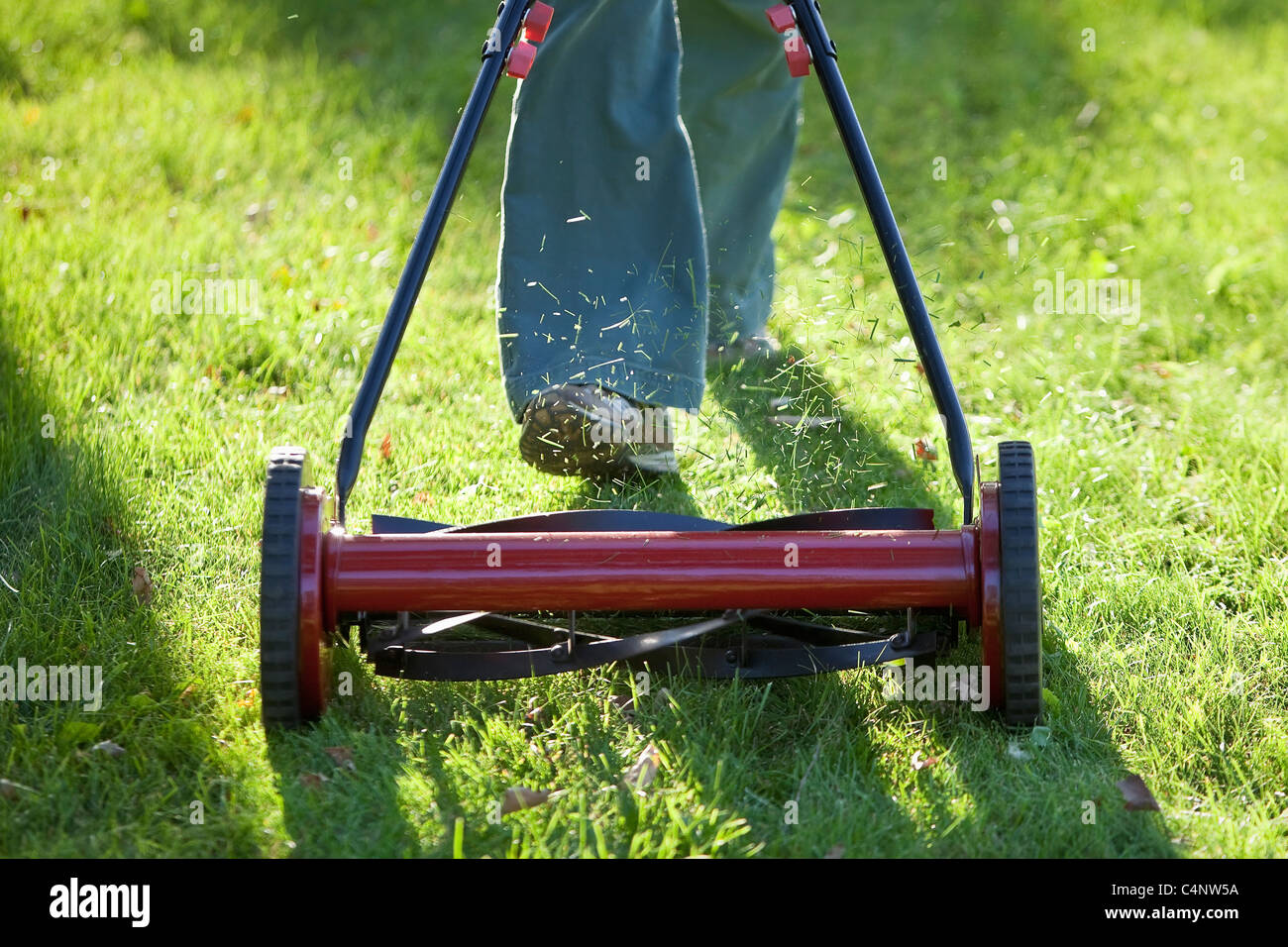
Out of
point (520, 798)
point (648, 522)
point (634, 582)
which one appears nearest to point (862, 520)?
point (648, 522)

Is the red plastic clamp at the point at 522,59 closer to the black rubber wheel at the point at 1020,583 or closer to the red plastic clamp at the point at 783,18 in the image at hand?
the red plastic clamp at the point at 783,18

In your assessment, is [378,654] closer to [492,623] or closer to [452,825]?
[492,623]

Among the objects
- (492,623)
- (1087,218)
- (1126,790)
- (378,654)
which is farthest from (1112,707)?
(1087,218)

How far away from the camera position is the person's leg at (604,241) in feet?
9.23

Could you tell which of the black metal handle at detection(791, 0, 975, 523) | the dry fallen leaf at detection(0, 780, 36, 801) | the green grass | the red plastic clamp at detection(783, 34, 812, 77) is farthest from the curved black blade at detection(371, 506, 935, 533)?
the red plastic clamp at detection(783, 34, 812, 77)

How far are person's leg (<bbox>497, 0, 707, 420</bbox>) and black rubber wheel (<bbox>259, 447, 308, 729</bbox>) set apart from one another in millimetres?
805

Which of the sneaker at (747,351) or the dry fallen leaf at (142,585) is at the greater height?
the sneaker at (747,351)

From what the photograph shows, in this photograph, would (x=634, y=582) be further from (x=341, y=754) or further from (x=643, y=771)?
(x=341, y=754)

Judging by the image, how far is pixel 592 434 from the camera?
9.21ft

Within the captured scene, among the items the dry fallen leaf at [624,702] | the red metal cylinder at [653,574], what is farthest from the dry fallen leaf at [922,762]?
the dry fallen leaf at [624,702]

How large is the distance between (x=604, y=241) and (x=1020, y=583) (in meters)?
1.21

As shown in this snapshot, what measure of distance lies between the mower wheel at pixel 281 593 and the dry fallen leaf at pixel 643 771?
54 centimetres

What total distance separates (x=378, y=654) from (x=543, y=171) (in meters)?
1.11

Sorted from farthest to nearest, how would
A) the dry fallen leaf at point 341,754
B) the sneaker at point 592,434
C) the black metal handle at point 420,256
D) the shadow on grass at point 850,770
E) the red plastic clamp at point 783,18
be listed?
the sneaker at point 592,434 < the red plastic clamp at point 783,18 < the black metal handle at point 420,256 < the dry fallen leaf at point 341,754 < the shadow on grass at point 850,770
